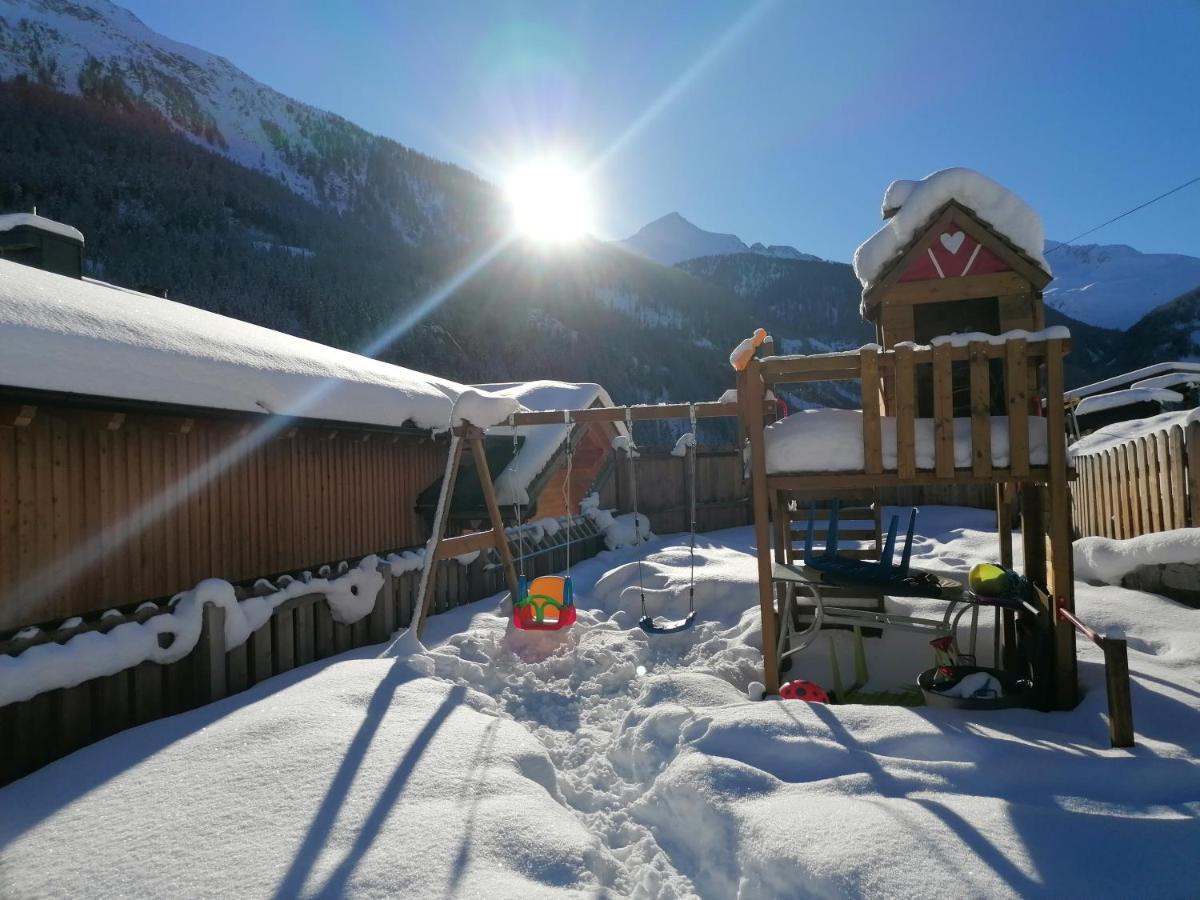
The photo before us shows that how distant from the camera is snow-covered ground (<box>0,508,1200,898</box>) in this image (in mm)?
2480

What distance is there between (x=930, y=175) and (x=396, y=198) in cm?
6947

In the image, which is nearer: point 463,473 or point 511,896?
point 511,896

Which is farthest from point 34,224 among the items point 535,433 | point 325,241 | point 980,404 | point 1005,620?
point 325,241

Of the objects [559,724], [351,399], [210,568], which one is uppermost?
[351,399]

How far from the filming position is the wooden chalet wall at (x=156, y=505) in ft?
13.5

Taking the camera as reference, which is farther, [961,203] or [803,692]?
[961,203]

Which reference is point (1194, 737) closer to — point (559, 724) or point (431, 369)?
point (559, 724)

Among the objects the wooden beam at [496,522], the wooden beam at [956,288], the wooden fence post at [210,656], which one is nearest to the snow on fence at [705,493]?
the wooden beam at [496,522]

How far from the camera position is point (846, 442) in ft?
15.0

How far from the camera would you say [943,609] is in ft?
21.2

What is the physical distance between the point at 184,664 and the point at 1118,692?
19.8 feet

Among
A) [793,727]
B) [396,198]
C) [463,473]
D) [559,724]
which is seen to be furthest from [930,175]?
[396,198]

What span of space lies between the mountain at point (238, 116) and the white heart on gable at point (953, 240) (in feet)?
173

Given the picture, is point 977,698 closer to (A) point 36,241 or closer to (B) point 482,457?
(B) point 482,457
